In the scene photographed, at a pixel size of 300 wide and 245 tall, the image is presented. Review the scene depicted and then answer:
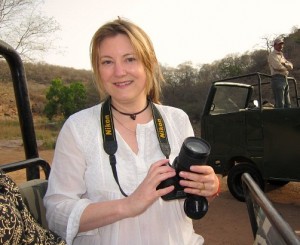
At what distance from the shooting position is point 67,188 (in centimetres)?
176

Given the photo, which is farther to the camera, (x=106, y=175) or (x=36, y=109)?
(x=36, y=109)

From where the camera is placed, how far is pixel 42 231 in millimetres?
1518

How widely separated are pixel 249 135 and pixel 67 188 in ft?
16.5

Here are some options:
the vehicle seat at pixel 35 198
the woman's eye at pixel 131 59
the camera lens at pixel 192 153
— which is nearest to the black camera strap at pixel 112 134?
the woman's eye at pixel 131 59

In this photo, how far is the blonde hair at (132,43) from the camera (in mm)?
1855

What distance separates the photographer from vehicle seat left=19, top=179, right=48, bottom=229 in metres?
1.93

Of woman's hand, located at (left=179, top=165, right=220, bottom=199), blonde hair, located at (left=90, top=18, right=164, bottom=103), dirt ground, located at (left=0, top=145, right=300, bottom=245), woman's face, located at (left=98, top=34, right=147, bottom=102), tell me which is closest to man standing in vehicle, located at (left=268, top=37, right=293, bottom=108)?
dirt ground, located at (left=0, top=145, right=300, bottom=245)

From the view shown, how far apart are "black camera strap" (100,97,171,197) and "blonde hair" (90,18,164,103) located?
0.41ft

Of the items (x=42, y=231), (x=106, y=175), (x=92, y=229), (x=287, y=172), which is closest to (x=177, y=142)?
(x=106, y=175)

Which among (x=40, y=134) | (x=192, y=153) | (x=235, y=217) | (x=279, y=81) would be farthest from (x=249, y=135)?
(x=40, y=134)

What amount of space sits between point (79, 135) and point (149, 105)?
40cm

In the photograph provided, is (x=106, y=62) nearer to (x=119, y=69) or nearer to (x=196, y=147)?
(x=119, y=69)

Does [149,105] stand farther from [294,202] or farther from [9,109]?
[9,109]

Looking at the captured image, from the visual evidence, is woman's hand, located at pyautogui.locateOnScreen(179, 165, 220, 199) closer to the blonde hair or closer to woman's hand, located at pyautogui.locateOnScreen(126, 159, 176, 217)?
woman's hand, located at pyautogui.locateOnScreen(126, 159, 176, 217)
